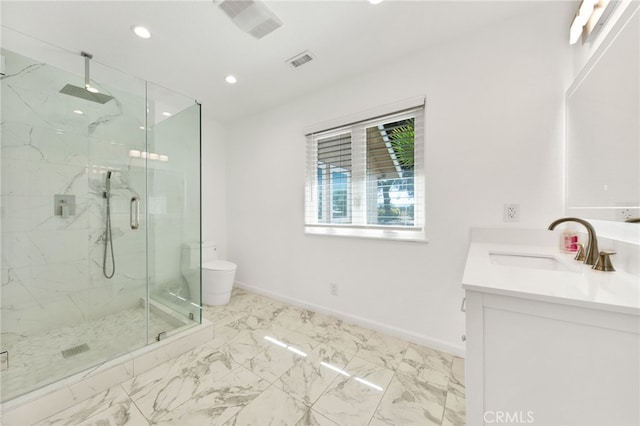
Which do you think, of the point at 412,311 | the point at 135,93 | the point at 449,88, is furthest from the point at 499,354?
the point at 135,93

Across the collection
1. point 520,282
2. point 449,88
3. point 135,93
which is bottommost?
point 520,282

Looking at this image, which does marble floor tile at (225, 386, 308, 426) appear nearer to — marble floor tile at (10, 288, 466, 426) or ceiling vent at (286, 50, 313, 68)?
marble floor tile at (10, 288, 466, 426)

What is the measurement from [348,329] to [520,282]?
1647 mm

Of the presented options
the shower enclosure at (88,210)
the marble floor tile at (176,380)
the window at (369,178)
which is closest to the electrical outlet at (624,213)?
the window at (369,178)

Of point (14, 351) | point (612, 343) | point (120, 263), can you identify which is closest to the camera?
point (612, 343)

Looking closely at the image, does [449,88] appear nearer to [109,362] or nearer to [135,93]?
[135,93]

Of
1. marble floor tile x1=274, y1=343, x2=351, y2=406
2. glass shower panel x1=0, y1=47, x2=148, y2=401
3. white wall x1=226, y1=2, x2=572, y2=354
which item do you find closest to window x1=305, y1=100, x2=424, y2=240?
white wall x1=226, y1=2, x2=572, y2=354

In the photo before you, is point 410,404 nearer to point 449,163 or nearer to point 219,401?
point 219,401

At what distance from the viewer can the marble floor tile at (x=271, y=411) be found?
4.00 feet

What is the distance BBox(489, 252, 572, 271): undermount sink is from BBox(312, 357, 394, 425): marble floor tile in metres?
0.99

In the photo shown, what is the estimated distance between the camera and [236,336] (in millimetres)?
2039

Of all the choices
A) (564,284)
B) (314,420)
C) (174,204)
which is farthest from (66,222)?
(564,284)

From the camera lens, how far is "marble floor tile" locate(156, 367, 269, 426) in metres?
1.23

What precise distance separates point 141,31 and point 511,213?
287 centimetres
